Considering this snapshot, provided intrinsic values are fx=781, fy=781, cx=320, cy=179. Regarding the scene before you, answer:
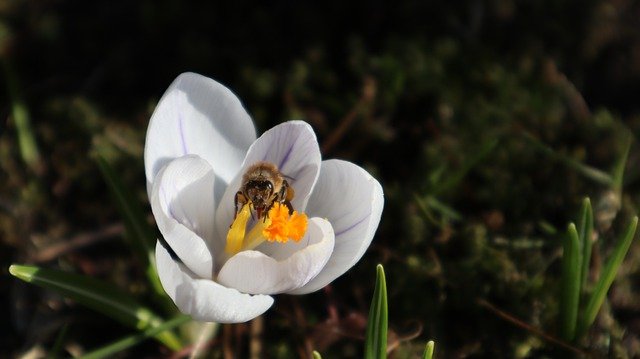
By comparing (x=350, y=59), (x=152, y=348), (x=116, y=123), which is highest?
(x=350, y=59)

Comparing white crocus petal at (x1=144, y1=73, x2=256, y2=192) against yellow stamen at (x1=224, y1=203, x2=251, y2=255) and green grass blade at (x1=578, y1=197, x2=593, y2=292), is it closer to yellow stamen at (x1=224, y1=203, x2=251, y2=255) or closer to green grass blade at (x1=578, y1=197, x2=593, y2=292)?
yellow stamen at (x1=224, y1=203, x2=251, y2=255)

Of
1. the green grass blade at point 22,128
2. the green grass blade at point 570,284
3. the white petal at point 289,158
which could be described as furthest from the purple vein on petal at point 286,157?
the green grass blade at point 22,128

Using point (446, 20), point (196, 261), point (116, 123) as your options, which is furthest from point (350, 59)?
point (196, 261)

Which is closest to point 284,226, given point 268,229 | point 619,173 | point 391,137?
point 268,229

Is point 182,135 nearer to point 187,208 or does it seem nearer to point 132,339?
point 187,208

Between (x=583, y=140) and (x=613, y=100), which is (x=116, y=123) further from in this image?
(x=613, y=100)

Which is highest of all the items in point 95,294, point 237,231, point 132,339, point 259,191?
point 259,191
